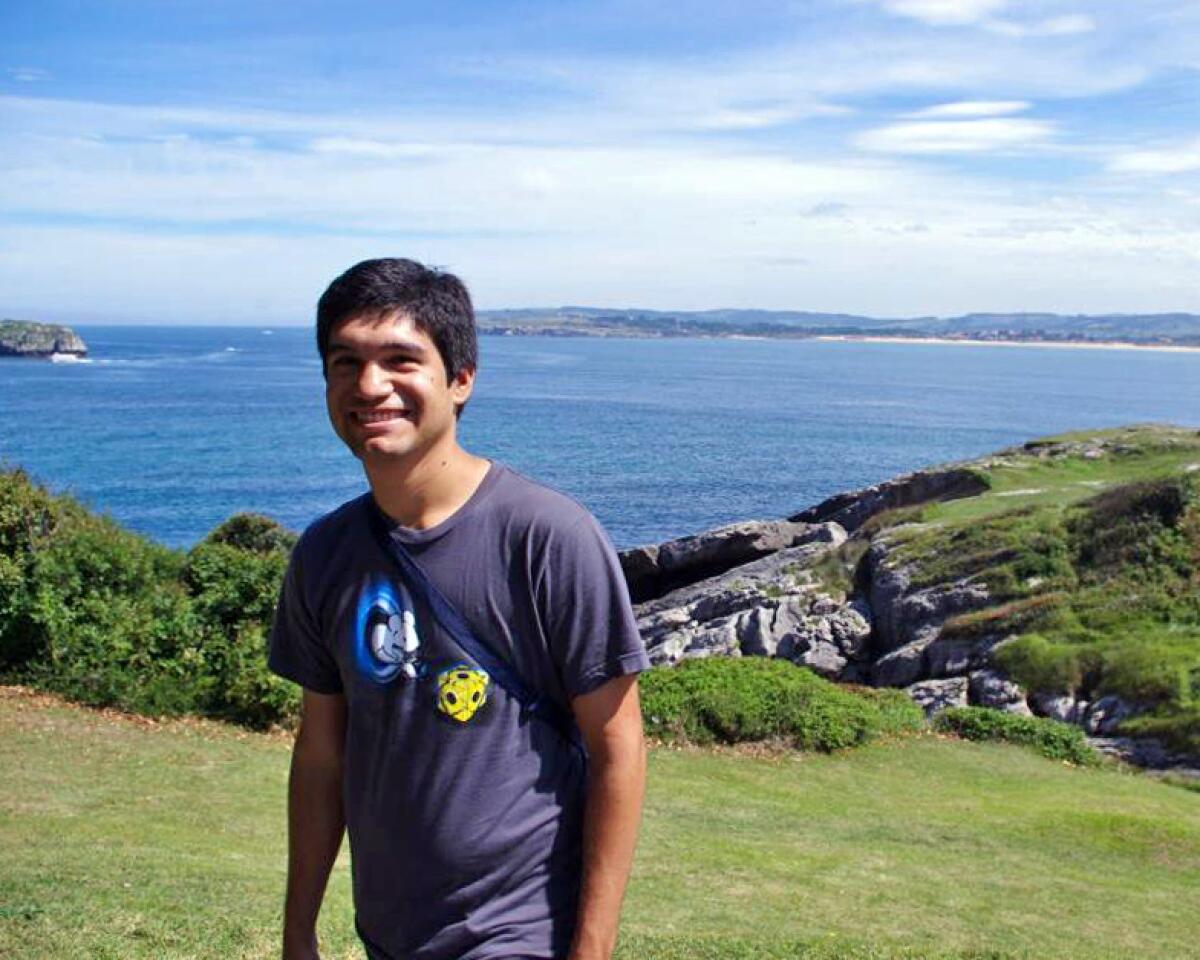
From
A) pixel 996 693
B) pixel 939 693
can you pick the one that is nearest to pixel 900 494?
pixel 939 693

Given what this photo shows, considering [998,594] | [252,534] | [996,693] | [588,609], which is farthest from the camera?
[252,534]

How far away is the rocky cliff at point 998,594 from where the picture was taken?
2058cm

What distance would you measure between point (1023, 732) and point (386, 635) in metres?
16.0

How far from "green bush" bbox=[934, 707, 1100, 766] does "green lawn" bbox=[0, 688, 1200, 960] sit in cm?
49

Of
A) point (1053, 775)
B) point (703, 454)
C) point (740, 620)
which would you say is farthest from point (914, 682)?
point (703, 454)

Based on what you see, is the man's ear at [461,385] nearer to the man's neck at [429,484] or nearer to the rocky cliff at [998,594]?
the man's neck at [429,484]

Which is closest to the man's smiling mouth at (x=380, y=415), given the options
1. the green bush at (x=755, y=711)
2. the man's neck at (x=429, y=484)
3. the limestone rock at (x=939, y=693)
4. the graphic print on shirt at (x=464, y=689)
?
the man's neck at (x=429, y=484)

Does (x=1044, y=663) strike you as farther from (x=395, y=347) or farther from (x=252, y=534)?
(x=395, y=347)

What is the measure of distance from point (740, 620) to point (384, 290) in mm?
25542

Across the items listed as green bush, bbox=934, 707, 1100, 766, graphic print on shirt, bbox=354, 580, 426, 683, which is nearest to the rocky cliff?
green bush, bbox=934, 707, 1100, 766

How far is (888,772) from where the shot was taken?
49.5 ft

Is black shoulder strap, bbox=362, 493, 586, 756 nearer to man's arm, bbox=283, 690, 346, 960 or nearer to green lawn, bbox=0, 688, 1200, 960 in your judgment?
man's arm, bbox=283, 690, 346, 960

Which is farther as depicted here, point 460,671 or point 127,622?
point 127,622

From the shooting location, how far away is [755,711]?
15.9m
